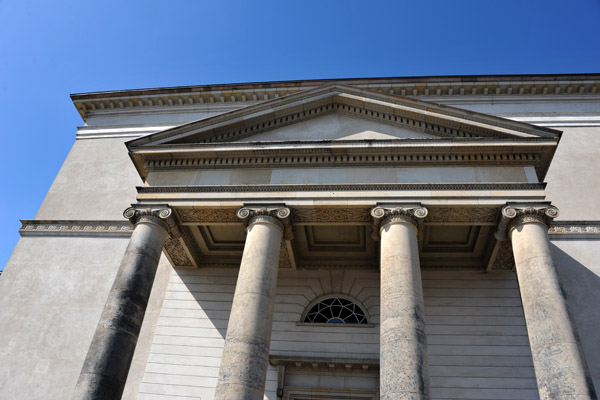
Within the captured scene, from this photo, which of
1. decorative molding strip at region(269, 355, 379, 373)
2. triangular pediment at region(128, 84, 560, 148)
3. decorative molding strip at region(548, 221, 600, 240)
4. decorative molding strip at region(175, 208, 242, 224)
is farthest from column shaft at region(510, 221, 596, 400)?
decorative molding strip at region(175, 208, 242, 224)

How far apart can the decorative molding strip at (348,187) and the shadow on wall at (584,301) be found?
3.07m

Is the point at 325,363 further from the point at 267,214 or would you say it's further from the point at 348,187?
the point at 348,187

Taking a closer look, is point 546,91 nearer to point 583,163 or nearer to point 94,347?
point 583,163

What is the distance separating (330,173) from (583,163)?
418 inches

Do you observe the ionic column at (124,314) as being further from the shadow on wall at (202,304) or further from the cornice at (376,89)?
the cornice at (376,89)

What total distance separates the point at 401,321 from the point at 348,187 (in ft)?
13.5

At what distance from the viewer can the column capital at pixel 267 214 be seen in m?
12.6

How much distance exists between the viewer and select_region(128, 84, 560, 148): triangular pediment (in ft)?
45.0

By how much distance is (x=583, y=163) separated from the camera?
17.7 meters

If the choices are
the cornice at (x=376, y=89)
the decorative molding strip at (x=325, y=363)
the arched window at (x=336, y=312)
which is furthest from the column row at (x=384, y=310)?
the cornice at (x=376, y=89)

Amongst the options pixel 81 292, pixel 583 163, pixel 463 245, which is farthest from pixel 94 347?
pixel 583 163

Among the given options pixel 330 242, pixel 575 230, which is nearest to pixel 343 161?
pixel 330 242

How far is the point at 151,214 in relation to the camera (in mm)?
13070

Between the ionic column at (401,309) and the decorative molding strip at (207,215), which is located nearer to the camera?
the ionic column at (401,309)
